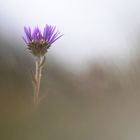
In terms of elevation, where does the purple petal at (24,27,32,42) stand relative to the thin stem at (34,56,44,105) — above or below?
above

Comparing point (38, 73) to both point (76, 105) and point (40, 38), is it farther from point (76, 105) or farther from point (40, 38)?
point (76, 105)

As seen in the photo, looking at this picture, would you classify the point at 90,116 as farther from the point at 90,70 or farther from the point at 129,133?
the point at 90,70

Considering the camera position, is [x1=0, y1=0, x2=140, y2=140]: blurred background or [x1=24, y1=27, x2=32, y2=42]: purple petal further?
[x1=24, y1=27, x2=32, y2=42]: purple petal

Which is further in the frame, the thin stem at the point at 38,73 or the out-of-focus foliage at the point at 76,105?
the thin stem at the point at 38,73

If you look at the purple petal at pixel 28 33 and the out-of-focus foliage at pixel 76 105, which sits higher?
the purple petal at pixel 28 33
